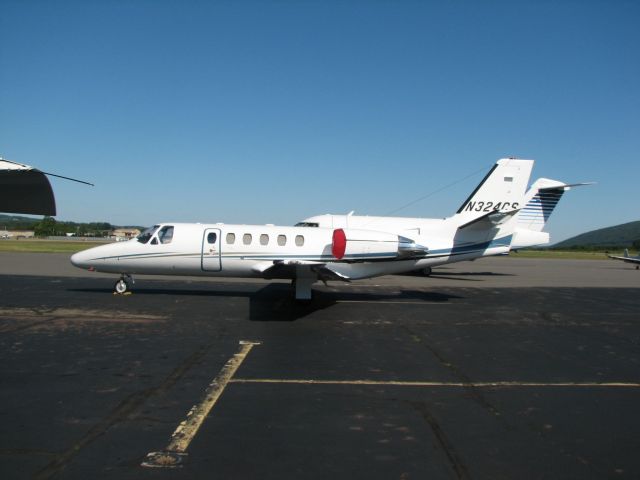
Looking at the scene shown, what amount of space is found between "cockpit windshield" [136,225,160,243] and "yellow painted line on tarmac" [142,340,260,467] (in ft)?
27.2

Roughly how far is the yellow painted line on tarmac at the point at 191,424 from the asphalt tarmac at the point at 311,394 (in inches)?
0.8

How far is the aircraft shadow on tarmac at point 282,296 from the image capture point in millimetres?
12014

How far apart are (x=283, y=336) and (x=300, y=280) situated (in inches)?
158

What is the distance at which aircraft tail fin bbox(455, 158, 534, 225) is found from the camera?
21.3 m

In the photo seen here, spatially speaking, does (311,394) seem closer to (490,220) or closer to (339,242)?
(339,242)

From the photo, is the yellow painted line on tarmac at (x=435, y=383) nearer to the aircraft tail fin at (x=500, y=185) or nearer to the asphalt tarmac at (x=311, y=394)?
the asphalt tarmac at (x=311, y=394)

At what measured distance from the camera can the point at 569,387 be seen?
6.32 meters

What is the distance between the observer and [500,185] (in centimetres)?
2141

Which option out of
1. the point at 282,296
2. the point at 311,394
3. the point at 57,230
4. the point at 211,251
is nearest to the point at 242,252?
the point at 211,251

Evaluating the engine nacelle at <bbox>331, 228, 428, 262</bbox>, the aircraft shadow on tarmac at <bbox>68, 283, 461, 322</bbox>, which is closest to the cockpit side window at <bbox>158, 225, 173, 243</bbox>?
the aircraft shadow on tarmac at <bbox>68, 283, 461, 322</bbox>

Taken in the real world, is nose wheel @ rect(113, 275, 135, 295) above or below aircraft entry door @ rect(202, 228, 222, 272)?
below

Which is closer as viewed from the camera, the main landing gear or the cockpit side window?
the cockpit side window

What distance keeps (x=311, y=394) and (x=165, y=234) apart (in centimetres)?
985

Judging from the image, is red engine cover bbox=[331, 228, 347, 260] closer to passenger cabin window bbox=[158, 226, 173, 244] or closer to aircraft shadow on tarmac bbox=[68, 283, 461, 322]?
aircraft shadow on tarmac bbox=[68, 283, 461, 322]
